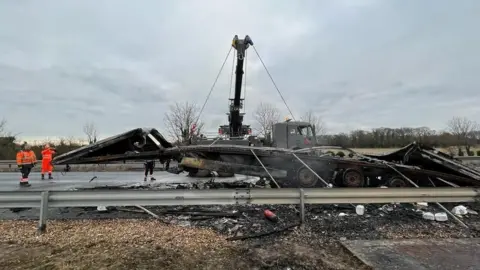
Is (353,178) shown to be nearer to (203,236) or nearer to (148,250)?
(203,236)

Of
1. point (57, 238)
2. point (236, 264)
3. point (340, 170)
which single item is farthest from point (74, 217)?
point (340, 170)

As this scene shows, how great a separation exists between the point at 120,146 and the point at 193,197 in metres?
4.10

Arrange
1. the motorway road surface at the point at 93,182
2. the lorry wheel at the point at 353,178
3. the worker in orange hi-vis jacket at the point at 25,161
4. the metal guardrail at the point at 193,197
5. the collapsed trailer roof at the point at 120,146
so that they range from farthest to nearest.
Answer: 1. the worker in orange hi-vis jacket at the point at 25,161
2. the motorway road surface at the point at 93,182
3. the collapsed trailer roof at the point at 120,146
4. the lorry wheel at the point at 353,178
5. the metal guardrail at the point at 193,197

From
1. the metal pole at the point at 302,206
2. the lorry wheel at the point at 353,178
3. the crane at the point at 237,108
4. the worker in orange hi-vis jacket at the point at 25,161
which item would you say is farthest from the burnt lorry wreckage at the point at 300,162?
the crane at the point at 237,108

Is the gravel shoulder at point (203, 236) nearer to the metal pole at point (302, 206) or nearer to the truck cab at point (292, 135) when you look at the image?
the metal pole at point (302, 206)

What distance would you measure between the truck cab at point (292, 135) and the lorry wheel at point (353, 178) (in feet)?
15.9

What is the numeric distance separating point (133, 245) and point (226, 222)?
1724 mm

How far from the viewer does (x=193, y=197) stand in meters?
5.64

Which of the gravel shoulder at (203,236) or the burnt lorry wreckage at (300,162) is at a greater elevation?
the burnt lorry wreckage at (300,162)

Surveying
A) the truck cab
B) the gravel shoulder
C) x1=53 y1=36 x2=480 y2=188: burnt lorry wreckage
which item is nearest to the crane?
the truck cab

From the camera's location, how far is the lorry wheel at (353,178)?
8.48 metres

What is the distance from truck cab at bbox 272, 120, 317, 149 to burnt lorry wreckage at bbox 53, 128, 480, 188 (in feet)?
14.1

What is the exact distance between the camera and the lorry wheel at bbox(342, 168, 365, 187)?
8484mm

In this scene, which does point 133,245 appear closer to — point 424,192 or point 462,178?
point 424,192
